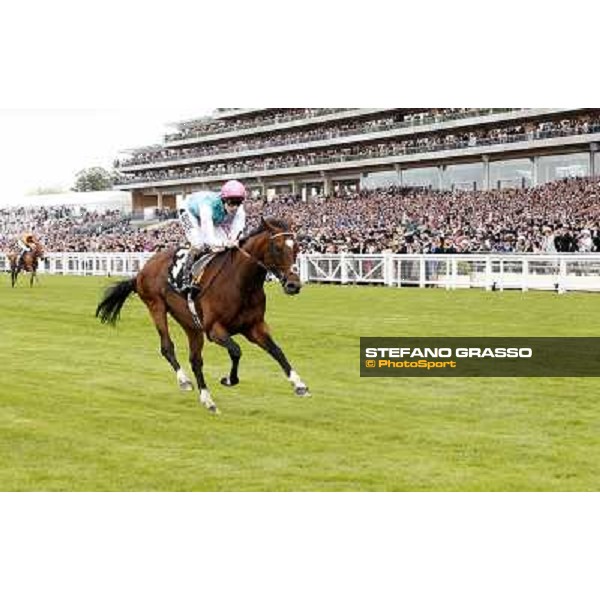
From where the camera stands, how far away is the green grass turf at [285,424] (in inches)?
245

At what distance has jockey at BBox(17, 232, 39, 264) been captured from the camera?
87.9ft

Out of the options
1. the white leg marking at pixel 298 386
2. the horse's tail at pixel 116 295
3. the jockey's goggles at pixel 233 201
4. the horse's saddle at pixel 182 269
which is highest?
the jockey's goggles at pixel 233 201

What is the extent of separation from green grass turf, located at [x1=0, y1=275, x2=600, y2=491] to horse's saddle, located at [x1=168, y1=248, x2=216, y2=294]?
3.37 ft

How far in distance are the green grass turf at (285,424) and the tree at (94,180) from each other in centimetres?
763

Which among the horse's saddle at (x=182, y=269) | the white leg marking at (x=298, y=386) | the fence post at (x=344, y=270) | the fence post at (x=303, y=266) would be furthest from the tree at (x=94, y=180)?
the white leg marking at (x=298, y=386)

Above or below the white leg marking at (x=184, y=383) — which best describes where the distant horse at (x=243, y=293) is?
above

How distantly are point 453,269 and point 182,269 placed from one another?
50.7 feet

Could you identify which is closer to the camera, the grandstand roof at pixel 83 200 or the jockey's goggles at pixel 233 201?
the jockey's goggles at pixel 233 201

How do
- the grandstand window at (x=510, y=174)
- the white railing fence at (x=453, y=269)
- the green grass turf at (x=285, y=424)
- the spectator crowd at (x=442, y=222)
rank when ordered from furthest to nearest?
1. the grandstand window at (x=510, y=174)
2. the spectator crowd at (x=442, y=222)
3. the white railing fence at (x=453, y=269)
4. the green grass turf at (x=285, y=424)

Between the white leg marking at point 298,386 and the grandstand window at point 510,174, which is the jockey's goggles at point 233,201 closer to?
the white leg marking at point 298,386

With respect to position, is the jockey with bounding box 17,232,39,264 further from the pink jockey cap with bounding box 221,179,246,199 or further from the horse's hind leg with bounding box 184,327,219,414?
→ the pink jockey cap with bounding box 221,179,246,199

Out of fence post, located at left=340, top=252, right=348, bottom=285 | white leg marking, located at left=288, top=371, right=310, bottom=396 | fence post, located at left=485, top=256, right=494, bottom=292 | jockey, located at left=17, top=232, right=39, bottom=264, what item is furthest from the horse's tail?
jockey, located at left=17, top=232, right=39, bottom=264

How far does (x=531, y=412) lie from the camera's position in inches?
331

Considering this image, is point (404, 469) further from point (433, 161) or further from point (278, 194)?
point (433, 161)
